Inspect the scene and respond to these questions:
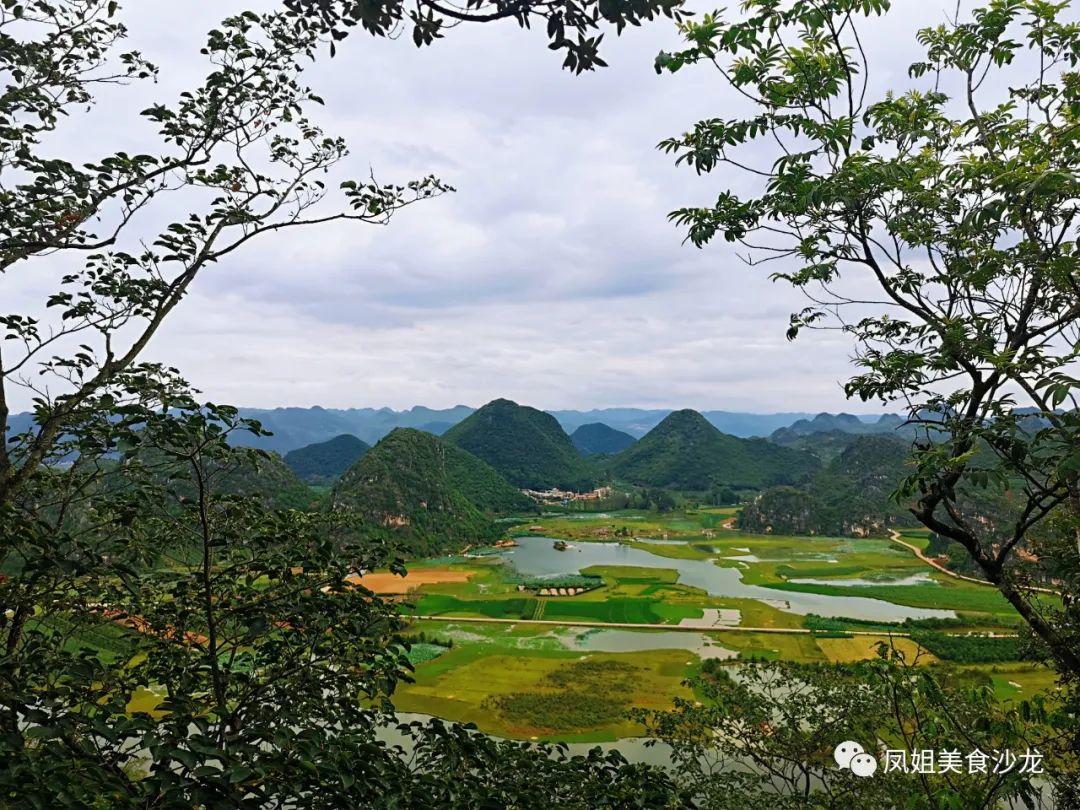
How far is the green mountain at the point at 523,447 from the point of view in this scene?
11044cm

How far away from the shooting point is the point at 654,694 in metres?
21.2

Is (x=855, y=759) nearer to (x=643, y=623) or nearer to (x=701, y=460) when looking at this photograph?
(x=643, y=623)

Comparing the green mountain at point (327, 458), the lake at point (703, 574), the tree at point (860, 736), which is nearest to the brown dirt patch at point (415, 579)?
the lake at point (703, 574)

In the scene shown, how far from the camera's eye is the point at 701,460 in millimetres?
113125

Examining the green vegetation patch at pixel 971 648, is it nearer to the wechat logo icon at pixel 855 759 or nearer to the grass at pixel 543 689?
the grass at pixel 543 689

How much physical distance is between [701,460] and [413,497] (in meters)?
72.7

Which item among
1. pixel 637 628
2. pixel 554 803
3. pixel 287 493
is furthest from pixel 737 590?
pixel 287 493

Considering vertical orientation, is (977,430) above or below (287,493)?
above

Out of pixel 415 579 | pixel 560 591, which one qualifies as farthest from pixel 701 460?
pixel 415 579

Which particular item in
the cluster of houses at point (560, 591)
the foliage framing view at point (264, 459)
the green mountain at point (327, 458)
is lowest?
the cluster of houses at point (560, 591)

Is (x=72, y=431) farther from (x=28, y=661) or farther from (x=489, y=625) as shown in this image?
(x=489, y=625)

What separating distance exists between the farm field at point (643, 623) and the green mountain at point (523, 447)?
50951mm

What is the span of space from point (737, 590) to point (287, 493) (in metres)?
47.1

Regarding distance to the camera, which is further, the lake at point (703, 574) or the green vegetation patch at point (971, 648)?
the lake at point (703, 574)
